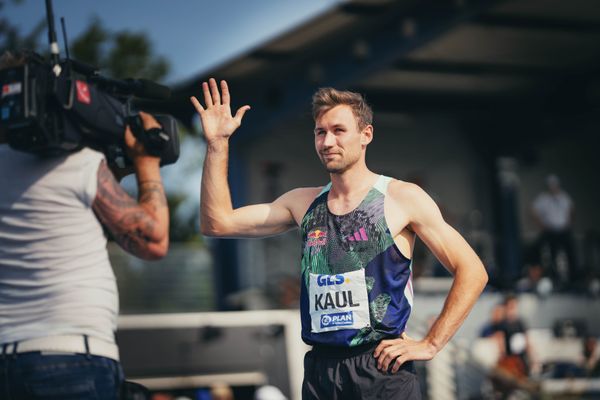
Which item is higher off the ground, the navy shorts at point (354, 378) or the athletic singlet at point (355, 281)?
the athletic singlet at point (355, 281)

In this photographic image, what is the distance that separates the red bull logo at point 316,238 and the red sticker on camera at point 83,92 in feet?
4.06

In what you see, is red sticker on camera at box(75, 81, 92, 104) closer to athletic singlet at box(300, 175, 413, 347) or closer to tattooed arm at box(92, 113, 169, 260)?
tattooed arm at box(92, 113, 169, 260)

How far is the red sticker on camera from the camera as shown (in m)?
3.65

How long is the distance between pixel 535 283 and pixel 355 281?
14179 mm

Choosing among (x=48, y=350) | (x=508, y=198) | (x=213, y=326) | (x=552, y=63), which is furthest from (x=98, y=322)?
(x=508, y=198)

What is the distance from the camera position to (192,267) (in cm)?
1884

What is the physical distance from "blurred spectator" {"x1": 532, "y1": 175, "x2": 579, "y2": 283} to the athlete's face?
14.3 m

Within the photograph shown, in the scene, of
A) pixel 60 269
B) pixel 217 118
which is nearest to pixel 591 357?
pixel 217 118

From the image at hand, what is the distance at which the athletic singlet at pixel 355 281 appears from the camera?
4.22 metres

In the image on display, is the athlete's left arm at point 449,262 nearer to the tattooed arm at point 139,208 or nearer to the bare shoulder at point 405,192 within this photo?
the bare shoulder at point 405,192

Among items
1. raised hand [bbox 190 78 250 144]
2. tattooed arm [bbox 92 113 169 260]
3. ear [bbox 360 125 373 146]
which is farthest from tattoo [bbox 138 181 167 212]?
ear [bbox 360 125 373 146]

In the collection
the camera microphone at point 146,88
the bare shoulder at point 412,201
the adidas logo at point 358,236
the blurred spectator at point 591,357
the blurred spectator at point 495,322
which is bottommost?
the blurred spectator at point 591,357

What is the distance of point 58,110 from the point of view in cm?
360

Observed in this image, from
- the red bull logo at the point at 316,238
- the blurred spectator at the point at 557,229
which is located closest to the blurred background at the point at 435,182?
the blurred spectator at the point at 557,229
